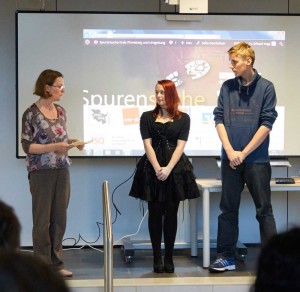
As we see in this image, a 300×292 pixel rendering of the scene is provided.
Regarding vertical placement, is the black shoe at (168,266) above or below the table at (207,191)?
below

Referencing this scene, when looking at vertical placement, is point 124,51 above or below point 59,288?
above

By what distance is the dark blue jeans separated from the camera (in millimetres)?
4457

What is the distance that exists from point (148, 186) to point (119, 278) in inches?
27.0

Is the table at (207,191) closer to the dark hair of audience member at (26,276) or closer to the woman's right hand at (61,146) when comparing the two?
the woman's right hand at (61,146)

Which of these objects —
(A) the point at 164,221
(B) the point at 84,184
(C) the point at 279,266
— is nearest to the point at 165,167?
(A) the point at 164,221

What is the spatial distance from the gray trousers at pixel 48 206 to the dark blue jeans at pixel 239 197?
1.14 meters

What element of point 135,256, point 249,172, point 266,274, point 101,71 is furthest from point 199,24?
point 266,274

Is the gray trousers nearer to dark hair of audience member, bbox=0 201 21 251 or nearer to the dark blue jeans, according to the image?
the dark blue jeans

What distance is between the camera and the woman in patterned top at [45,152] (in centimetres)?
437

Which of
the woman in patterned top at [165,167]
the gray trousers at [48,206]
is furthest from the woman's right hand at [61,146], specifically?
the woman in patterned top at [165,167]

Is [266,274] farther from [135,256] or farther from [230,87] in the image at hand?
[135,256]

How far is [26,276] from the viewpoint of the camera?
0.83m

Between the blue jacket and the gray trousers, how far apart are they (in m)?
1.22

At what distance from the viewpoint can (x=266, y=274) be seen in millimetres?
965
